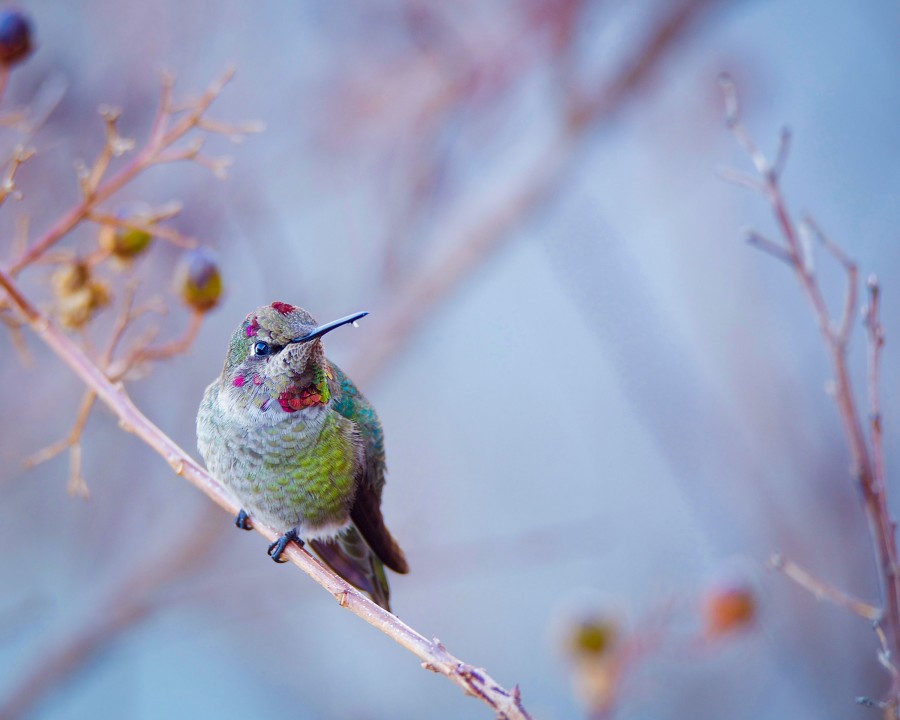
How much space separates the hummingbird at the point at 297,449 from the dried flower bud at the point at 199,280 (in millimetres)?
105

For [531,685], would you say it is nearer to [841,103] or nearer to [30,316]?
[841,103]

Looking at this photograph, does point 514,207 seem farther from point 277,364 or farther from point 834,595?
point 834,595

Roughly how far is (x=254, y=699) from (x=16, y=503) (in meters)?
1.77

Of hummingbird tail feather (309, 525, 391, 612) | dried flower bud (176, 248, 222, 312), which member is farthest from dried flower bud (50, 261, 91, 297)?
hummingbird tail feather (309, 525, 391, 612)

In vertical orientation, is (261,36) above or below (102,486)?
above

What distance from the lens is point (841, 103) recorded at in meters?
4.91

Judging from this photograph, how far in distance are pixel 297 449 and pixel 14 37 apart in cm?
111

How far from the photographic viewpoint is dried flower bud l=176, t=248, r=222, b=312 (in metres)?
2.03

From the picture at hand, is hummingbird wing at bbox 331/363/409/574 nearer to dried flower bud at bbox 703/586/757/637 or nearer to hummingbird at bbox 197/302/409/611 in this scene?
hummingbird at bbox 197/302/409/611

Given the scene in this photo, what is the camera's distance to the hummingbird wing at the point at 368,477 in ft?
7.17

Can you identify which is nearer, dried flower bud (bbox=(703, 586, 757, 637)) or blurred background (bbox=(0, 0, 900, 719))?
dried flower bud (bbox=(703, 586, 757, 637))

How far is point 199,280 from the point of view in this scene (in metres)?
2.03

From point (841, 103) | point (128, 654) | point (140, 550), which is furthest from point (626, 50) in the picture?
point (128, 654)

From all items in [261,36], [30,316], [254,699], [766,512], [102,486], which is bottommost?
[254,699]
